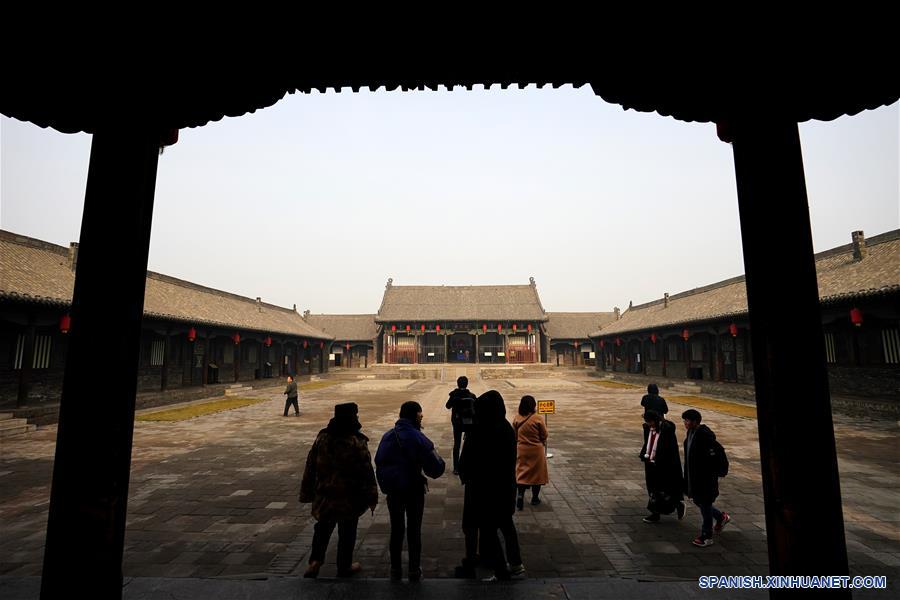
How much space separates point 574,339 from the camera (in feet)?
139

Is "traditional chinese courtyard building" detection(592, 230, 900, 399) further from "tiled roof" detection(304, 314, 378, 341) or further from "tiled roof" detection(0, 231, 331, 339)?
"tiled roof" detection(304, 314, 378, 341)

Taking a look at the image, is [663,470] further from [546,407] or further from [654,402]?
[546,407]

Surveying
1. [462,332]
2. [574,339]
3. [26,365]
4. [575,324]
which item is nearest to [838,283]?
[26,365]

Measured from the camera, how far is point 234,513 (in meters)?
5.04

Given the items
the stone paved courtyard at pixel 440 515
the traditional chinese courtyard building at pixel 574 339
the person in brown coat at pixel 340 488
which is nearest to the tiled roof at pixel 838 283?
the stone paved courtyard at pixel 440 515

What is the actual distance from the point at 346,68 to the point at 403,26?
539mm

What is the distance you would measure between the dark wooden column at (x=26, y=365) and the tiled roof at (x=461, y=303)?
1018 inches

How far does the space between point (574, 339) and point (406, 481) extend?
41.2 meters

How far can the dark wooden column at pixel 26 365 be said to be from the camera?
11.7 m

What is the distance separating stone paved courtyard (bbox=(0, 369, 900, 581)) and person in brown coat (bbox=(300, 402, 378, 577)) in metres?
0.30

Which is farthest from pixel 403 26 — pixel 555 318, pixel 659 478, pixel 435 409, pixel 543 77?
pixel 555 318

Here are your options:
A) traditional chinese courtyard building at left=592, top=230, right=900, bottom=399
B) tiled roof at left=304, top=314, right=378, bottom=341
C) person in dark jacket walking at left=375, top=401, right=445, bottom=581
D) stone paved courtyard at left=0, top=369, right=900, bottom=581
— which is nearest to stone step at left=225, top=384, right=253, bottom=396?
stone paved courtyard at left=0, top=369, right=900, bottom=581

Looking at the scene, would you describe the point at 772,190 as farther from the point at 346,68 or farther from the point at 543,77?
the point at 346,68

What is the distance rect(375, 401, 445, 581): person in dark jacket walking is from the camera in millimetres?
3295
